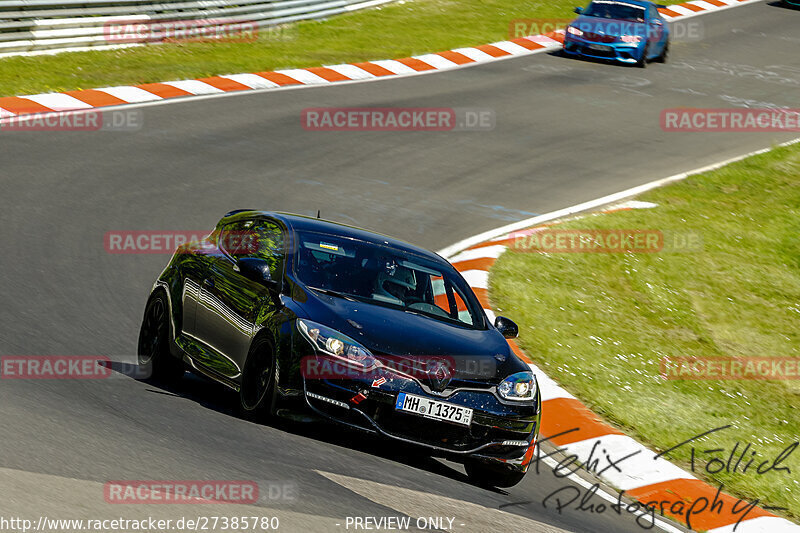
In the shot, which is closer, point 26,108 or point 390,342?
point 390,342

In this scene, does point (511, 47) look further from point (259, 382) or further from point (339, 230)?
point (259, 382)

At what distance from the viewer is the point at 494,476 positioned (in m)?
8.27

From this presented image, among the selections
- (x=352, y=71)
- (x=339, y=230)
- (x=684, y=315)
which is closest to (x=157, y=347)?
(x=339, y=230)

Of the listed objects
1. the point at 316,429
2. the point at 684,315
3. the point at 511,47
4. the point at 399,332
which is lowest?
the point at 684,315

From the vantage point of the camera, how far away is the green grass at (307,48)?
21.0 m

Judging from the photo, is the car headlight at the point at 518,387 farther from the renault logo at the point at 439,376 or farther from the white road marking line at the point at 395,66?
the white road marking line at the point at 395,66

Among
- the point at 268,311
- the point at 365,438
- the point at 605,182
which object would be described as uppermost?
the point at 268,311

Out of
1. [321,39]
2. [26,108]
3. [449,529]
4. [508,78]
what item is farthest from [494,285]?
[321,39]

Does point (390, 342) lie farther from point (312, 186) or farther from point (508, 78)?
point (508, 78)

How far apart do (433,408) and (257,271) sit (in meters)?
1.71

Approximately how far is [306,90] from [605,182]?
6.26 m

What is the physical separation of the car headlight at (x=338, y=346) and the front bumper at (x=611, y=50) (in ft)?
70.8

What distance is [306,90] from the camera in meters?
21.9

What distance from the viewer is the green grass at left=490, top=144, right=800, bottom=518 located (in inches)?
414
